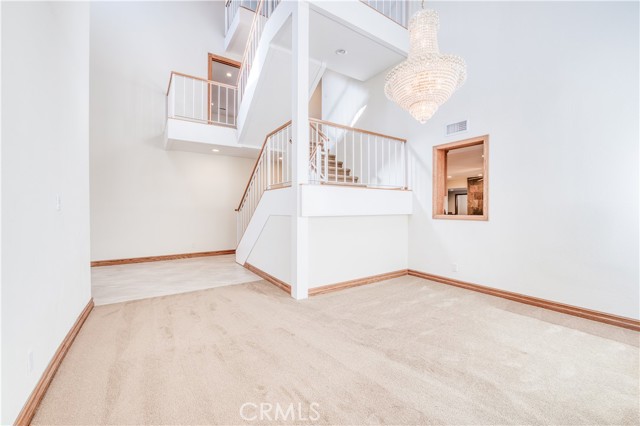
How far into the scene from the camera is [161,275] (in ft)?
15.9

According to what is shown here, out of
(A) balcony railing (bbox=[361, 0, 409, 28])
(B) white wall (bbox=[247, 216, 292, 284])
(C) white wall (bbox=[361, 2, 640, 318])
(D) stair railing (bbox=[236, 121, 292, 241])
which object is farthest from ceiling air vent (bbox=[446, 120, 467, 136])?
(B) white wall (bbox=[247, 216, 292, 284])

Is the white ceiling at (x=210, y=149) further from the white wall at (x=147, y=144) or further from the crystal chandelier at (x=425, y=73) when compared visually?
the crystal chandelier at (x=425, y=73)

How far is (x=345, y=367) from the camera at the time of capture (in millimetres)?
2027

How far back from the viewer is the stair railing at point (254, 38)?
16.4 ft

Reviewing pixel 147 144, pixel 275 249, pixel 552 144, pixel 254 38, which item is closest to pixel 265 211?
pixel 275 249

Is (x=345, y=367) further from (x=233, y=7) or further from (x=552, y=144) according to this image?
(x=233, y=7)

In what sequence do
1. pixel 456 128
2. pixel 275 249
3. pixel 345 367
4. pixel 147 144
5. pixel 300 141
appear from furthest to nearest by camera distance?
pixel 147 144, pixel 275 249, pixel 456 128, pixel 300 141, pixel 345 367

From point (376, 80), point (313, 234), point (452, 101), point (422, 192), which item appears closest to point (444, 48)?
point (452, 101)

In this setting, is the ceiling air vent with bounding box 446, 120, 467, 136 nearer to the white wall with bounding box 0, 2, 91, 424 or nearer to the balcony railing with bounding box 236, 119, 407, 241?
the balcony railing with bounding box 236, 119, 407, 241

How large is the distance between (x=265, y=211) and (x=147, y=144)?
3.70 m

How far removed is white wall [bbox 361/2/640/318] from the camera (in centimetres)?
282

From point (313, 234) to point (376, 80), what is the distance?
3.76 metres

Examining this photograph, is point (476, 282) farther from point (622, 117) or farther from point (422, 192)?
point (622, 117)
